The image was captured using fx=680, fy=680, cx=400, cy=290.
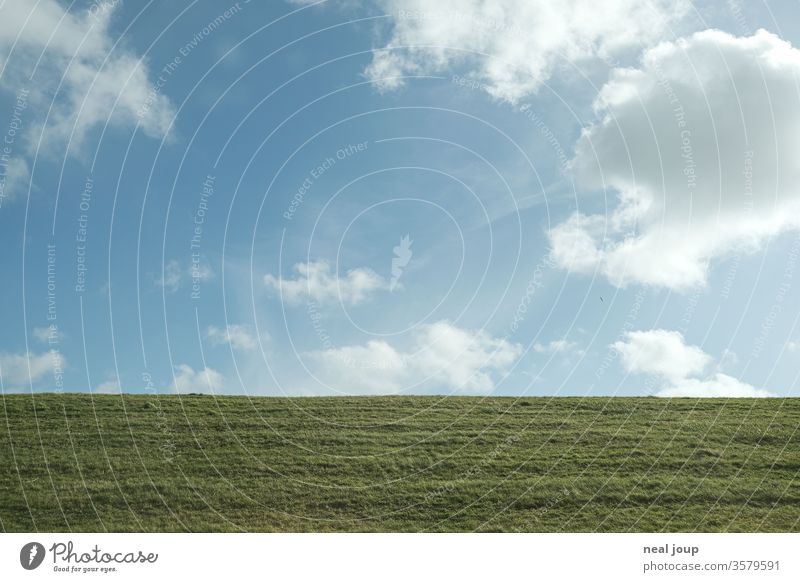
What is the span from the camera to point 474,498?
23.8 m

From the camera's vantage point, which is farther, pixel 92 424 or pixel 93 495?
pixel 92 424

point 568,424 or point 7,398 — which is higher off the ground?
point 7,398

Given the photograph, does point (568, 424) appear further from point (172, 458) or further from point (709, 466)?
point (172, 458)

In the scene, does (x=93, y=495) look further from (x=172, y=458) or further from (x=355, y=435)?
(x=355, y=435)

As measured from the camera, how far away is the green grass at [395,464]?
884 inches

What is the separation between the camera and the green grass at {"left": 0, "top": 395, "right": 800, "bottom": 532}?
22.4m

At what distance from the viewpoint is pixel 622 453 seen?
27453 mm

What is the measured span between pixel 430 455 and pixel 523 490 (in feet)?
14.5

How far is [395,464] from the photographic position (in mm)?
26391

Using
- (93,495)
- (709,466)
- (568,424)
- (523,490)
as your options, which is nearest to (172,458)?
(93,495)
